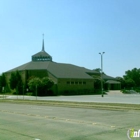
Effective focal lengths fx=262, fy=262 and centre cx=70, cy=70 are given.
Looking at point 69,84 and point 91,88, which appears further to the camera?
point 91,88

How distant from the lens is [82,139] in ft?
29.4

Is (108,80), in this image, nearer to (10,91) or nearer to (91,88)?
(91,88)

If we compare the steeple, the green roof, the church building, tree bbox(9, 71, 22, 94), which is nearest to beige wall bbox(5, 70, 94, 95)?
the church building

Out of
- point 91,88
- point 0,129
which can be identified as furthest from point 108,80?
point 0,129

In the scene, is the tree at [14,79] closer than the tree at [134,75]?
Yes

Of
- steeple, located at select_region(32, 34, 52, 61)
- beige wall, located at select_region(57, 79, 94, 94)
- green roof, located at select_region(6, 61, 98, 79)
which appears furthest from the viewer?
A: steeple, located at select_region(32, 34, 52, 61)

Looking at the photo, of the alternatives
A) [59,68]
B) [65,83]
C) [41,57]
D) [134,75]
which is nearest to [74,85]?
[65,83]

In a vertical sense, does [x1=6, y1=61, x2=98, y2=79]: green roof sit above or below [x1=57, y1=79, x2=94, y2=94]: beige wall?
above

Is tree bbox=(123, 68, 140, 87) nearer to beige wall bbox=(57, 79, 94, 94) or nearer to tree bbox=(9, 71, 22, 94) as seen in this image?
beige wall bbox=(57, 79, 94, 94)

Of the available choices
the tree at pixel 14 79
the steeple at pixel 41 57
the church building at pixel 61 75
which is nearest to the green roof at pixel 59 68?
the church building at pixel 61 75

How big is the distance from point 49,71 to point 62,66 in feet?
31.4

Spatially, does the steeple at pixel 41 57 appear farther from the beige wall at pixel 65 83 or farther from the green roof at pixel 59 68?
the beige wall at pixel 65 83

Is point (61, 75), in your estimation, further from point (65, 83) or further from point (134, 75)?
point (134, 75)

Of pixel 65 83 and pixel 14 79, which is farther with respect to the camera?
pixel 14 79
